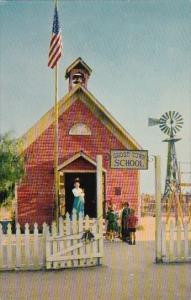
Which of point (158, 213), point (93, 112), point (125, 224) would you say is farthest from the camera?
point (93, 112)

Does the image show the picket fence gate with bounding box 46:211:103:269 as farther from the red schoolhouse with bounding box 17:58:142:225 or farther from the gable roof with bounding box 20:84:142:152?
the gable roof with bounding box 20:84:142:152

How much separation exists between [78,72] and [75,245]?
1474 cm

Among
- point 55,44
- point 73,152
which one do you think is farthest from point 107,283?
point 73,152

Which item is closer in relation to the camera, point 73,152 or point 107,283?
point 107,283

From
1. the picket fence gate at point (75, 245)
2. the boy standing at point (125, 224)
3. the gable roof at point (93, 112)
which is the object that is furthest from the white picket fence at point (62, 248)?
the gable roof at point (93, 112)

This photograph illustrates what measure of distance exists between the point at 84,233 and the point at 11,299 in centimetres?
315

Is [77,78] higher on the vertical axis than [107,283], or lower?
higher

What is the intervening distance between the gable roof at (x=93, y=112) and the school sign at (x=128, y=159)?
35.8 feet

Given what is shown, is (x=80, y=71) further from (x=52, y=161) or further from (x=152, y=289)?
(x=152, y=289)

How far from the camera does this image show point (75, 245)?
1018 cm

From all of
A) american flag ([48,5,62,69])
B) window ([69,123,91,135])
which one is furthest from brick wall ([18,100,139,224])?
american flag ([48,5,62,69])

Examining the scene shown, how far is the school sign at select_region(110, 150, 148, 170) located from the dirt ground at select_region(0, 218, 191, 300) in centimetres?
207

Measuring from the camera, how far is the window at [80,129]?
72.2ft

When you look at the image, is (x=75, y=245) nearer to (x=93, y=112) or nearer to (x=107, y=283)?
(x=107, y=283)
